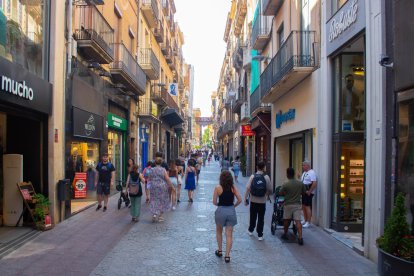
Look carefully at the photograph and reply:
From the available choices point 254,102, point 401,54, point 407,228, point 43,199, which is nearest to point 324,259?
point 407,228

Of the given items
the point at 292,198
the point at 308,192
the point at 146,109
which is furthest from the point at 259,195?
the point at 146,109

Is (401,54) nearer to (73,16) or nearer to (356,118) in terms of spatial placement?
(356,118)

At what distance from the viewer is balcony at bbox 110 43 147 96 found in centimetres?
1700

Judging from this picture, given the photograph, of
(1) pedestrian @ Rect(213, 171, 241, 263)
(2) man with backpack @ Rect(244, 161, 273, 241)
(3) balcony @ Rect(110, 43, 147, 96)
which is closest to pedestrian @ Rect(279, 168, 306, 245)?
(2) man with backpack @ Rect(244, 161, 273, 241)

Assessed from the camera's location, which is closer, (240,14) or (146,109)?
(146,109)

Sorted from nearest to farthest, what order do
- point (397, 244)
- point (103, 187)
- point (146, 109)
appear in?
point (397, 244)
point (103, 187)
point (146, 109)

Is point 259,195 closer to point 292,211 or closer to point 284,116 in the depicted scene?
point 292,211

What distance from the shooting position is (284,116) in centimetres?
1591

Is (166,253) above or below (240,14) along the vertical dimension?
below

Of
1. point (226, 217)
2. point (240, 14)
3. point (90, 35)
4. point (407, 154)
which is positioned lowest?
point (226, 217)

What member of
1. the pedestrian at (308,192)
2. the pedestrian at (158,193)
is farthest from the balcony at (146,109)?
the pedestrian at (308,192)

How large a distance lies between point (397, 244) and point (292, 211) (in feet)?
10.9

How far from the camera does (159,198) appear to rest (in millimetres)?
11289

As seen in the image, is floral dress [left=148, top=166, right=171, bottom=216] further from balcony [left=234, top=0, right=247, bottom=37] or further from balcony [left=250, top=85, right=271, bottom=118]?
balcony [left=234, top=0, right=247, bottom=37]
